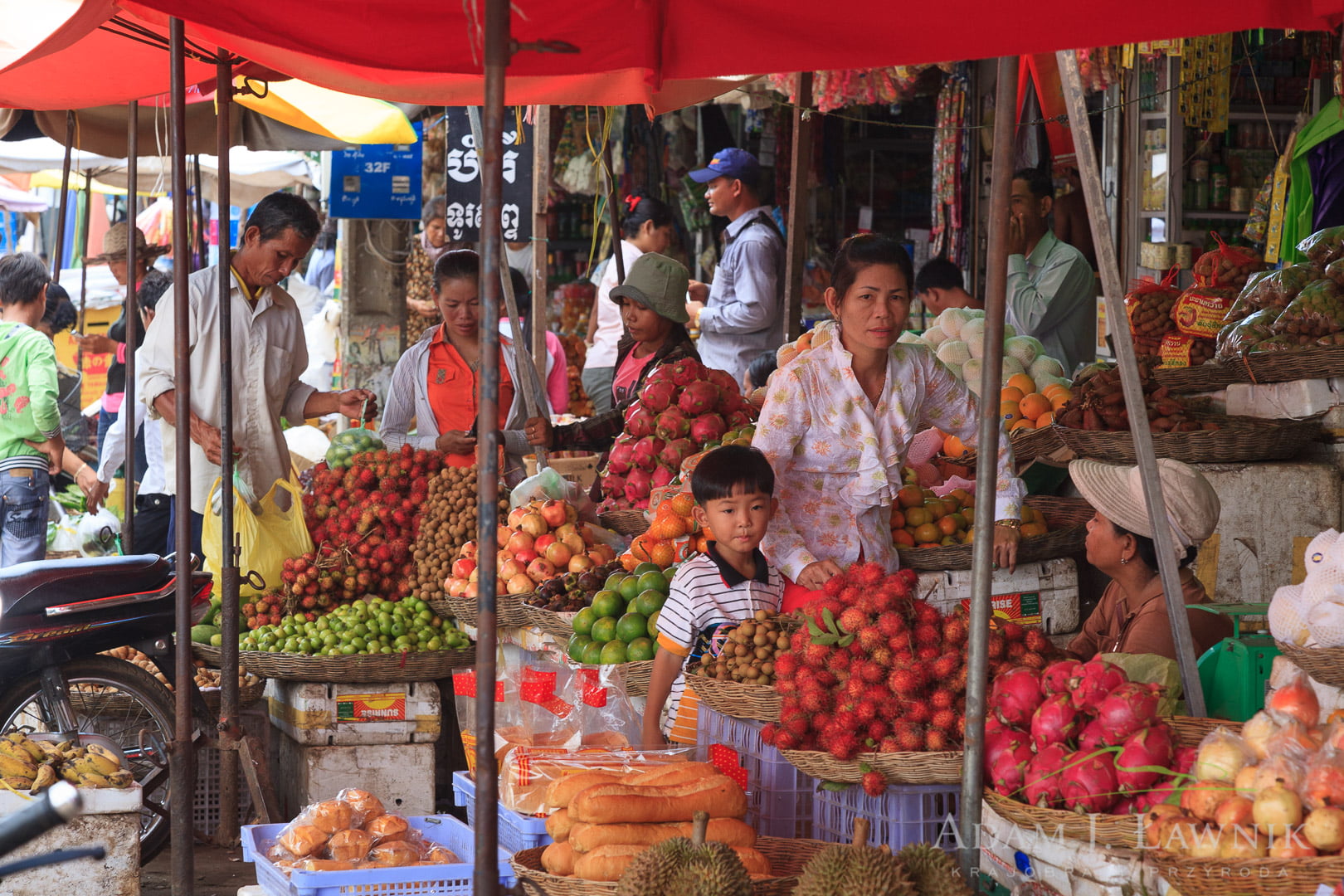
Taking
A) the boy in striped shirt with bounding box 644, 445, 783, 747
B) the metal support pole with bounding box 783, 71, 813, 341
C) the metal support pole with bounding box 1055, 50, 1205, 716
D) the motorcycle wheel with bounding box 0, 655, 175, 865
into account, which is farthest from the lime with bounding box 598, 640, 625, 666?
the metal support pole with bounding box 783, 71, 813, 341

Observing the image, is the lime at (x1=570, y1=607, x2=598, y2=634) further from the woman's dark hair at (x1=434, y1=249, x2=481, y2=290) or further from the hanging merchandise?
the hanging merchandise

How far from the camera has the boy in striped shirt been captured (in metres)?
3.34

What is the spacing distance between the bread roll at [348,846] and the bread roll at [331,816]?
29 millimetres

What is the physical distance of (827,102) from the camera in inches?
290

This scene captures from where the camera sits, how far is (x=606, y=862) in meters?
2.45

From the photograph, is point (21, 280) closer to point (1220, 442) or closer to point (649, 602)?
point (649, 602)

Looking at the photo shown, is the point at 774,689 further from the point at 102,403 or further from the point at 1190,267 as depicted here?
the point at 102,403

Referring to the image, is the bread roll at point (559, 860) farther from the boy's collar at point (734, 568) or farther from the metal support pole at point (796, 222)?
the metal support pole at point (796, 222)

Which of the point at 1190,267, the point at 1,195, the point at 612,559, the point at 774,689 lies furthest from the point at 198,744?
the point at 1,195

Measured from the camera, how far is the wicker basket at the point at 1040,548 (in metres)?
3.88

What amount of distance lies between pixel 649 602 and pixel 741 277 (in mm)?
3071

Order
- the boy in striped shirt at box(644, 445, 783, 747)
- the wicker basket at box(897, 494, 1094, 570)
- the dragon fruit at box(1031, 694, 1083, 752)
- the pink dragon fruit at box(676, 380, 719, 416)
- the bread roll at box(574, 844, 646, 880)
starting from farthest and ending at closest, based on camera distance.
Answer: the pink dragon fruit at box(676, 380, 719, 416), the wicker basket at box(897, 494, 1094, 570), the boy in striped shirt at box(644, 445, 783, 747), the bread roll at box(574, 844, 646, 880), the dragon fruit at box(1031, 694, 1083, 752)

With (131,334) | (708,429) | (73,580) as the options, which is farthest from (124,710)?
(708,429)

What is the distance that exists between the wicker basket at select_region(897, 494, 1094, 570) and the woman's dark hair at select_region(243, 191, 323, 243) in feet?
8.52
